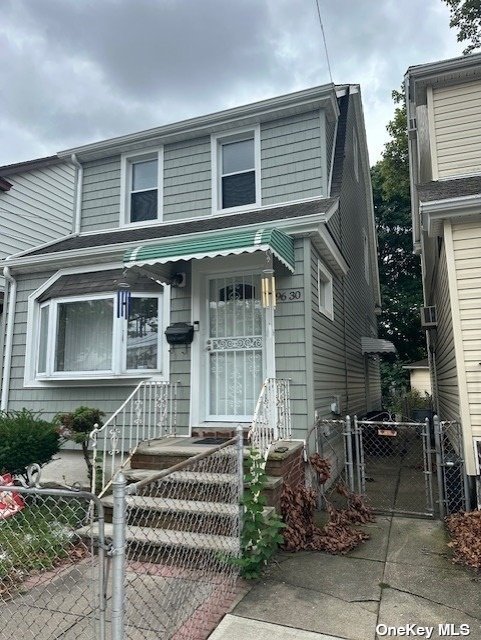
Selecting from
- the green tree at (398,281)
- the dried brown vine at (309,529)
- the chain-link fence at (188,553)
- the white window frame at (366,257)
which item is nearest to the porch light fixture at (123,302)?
the chain-link fence at (188,553)

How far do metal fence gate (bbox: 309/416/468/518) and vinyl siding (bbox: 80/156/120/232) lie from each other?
558 cm

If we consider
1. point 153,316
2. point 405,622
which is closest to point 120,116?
point 153,316

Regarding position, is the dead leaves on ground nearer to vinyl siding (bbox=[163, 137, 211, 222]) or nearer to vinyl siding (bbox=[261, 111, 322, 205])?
vinyl siding (bbox=[261, 111, 322, 205])

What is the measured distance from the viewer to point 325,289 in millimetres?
7301

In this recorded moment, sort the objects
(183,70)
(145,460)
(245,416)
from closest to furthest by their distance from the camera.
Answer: (145,460)
(245,416)
(183,70)

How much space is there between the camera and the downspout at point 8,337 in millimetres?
7543

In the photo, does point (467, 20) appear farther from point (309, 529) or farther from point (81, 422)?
point (81, 422)

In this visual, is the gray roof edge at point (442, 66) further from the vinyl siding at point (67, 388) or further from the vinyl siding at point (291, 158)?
the vinyl siding at point (67, 388)

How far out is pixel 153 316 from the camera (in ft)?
22.4

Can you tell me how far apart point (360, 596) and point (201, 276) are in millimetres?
4434

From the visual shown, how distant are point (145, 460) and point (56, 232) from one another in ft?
32.3

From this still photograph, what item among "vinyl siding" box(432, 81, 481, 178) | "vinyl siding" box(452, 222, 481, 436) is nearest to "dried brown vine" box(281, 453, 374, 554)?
"vinyl siding" box(452, 222, 481, 436)

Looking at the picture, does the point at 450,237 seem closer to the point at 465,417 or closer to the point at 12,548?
the point at 465,417

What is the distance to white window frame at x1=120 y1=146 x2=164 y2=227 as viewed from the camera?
26.2 feet
